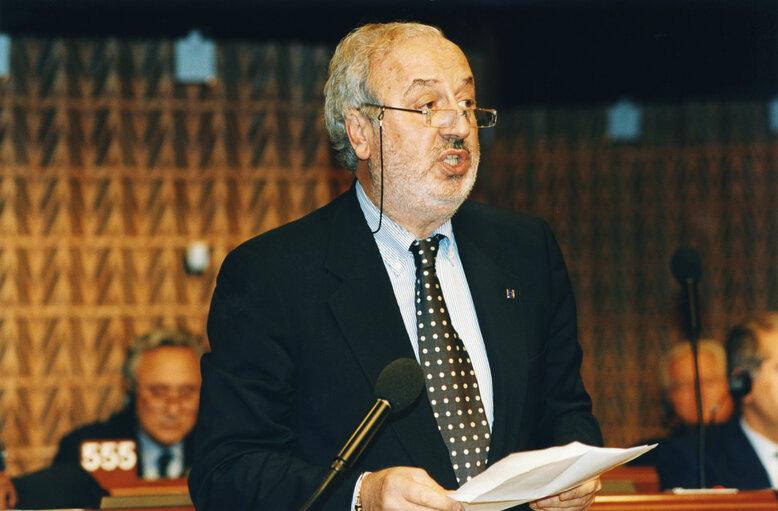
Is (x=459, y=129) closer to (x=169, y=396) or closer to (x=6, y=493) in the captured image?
(x=6, y=493)

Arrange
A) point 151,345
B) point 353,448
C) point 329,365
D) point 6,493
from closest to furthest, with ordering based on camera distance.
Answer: point 353,448, point 329,365, point 6,493, point 151,345

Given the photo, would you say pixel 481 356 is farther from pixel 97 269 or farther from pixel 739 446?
pixel 97 269

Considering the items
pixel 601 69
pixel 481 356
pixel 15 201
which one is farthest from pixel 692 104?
pixel 481 356

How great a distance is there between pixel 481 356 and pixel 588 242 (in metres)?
4.89

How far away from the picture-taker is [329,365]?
1.79 metres

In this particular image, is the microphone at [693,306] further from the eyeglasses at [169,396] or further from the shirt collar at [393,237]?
the eyeglasses at [169,396]

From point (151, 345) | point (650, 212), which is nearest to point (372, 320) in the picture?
point (151, 345)

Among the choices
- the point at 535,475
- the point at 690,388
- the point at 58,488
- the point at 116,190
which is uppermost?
the point at 116,190

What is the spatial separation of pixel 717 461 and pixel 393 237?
2218 mm

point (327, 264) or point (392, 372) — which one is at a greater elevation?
point (327, 264)

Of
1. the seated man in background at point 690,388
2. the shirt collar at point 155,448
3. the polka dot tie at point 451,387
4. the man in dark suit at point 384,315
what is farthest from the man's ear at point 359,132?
the seated man in background at point 690,388

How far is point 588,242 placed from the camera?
21.7 feet

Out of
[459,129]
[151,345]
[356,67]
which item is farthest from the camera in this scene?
[151,345]

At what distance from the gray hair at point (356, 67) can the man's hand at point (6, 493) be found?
1798 mm
